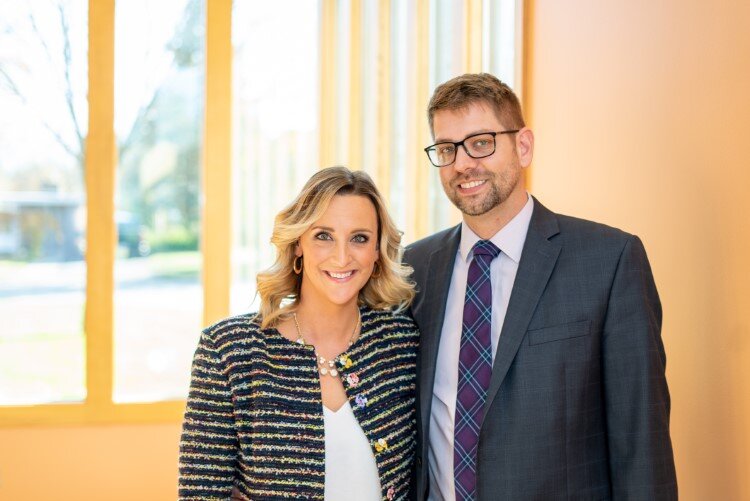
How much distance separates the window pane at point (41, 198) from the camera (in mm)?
3740

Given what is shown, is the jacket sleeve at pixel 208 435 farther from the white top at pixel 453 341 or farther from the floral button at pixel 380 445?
the white top at pixel 453 341

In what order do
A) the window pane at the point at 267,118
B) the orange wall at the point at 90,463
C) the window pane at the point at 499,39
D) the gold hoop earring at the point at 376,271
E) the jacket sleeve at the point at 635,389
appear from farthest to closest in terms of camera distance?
the window pane at the point at 267,118 < the orange wall at the point at 90,463 < the window pane at the point at 499,39 < the gold hoop earring at the point at 376,271 < the jacket sleeve at the point at 635,389

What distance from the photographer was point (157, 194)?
12.8ft

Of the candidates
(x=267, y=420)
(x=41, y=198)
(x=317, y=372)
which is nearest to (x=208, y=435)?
(x=267, y=420)

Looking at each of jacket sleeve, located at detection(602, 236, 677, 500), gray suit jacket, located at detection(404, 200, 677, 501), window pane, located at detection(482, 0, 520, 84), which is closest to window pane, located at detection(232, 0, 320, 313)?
window pane, located at detection(482, 0, 520, 84)

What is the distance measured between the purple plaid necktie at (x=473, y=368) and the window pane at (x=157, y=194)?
241cm

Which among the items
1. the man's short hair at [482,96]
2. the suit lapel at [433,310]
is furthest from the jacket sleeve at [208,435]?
the man's short hair at [482,96]

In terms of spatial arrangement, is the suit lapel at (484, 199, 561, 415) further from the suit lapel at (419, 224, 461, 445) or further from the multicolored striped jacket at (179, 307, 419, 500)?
the multicolored striped jacket at (179, 307, 419, 500)

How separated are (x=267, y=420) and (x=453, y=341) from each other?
1.64 ft

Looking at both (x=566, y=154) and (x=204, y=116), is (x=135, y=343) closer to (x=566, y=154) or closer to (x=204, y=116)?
(x=204, y=116)

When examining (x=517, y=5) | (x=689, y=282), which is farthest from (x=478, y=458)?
(x=517, y=5)

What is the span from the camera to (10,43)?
3725mm

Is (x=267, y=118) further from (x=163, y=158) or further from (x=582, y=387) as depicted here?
(x=582, y=387)

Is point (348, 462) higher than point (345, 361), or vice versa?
point (345, 361)
